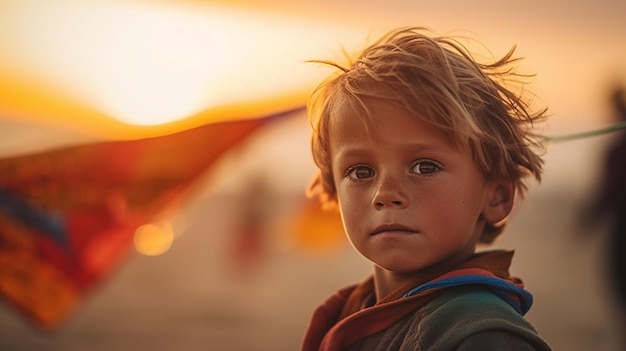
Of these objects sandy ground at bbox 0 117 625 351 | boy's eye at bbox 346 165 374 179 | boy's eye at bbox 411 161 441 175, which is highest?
boy's eye at bbox 346 165 374 179

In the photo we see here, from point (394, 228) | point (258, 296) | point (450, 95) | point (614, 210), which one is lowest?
point (258, 296)

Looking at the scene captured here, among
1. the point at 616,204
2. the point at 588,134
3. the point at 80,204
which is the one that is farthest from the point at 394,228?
the point at 616,204

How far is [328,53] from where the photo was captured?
5.11 feet

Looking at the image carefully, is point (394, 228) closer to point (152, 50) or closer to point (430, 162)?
point (430, 162)

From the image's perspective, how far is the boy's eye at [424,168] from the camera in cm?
118

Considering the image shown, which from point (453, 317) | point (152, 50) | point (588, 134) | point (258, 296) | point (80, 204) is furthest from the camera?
point (258, 296)

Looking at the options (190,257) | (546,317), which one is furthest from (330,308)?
(190,257)

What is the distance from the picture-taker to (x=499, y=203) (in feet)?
4.25

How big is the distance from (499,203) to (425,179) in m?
0.18

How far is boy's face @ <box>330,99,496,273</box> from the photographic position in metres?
1.17

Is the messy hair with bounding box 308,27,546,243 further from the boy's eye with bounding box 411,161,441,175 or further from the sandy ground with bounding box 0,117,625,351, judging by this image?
the sandy ground with bounding box 0,117,625,351

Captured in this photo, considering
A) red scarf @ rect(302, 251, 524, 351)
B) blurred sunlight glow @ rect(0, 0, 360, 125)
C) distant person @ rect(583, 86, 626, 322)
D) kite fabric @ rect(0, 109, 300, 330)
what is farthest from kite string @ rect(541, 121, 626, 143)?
distant person @ rect(583, 86, 626, 322)

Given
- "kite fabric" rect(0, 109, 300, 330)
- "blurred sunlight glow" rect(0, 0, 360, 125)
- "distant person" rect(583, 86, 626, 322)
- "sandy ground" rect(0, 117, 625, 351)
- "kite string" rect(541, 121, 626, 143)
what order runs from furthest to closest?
1. "sandy ground" rect(0, 117, 625, 351)
2. "distant person" rect(583, 86, 626, 322)
3. "blurred sunlight glow" rect(0, 0, 360, 125)
4. "kite fabric" rect(0, 109, 300, 330)
5. "kite string" rect(541, 121, 626, 143)

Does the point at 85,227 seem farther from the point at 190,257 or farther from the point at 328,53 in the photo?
the point at 190,257
